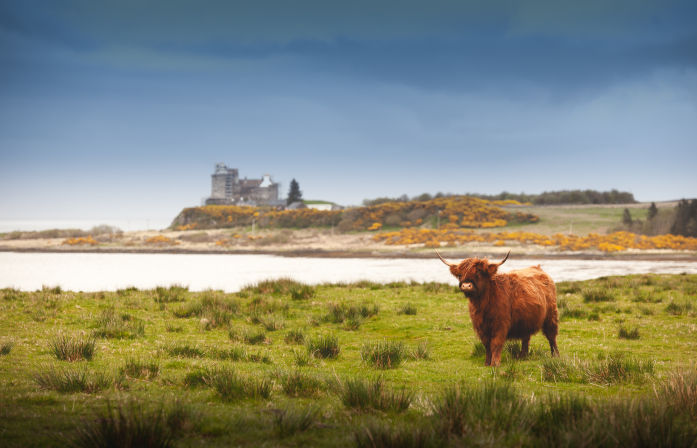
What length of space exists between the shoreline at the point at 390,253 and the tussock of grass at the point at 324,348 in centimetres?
2884

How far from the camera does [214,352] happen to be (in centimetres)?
769

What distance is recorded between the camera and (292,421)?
380 cm

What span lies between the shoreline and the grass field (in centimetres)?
2599

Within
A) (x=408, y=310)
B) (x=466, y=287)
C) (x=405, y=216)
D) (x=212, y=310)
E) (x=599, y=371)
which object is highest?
(x=405, y=216)

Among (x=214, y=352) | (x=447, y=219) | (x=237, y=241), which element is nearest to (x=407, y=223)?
(x=447, y=219)

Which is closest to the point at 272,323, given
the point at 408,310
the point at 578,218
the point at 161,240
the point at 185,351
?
the point at 185,351

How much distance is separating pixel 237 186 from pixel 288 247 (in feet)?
269

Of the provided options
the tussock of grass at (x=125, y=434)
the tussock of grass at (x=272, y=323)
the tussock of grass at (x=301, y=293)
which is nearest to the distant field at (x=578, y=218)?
the tussock of grass at (x=301, y=293)

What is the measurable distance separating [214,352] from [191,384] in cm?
238

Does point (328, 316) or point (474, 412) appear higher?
point (474, 412)

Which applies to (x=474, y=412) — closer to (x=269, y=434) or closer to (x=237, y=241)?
(x=269, y=434)

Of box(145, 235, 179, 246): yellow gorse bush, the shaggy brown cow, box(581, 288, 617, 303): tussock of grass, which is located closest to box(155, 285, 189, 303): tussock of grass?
the shaggy brown cow

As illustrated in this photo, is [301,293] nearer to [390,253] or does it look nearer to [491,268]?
[491,268]

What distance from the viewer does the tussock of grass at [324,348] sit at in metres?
7.89
